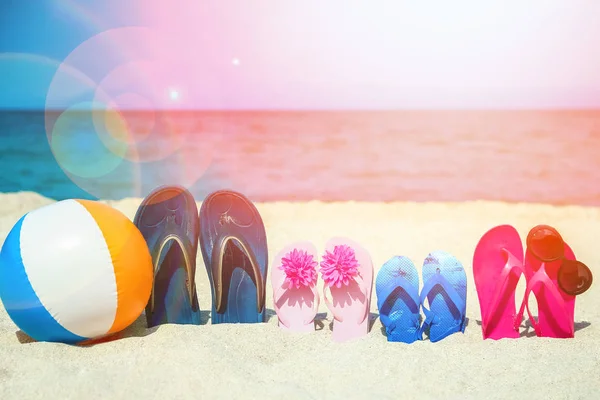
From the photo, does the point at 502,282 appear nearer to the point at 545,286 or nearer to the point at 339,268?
the point at 545,286

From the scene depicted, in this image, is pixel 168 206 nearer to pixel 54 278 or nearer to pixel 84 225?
pixel 84 225

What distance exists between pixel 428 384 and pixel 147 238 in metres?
1.57

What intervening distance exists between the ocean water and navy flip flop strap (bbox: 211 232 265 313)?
18.1 feet

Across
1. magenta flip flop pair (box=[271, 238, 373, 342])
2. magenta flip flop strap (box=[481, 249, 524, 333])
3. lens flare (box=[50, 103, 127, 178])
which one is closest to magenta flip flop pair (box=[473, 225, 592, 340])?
magenta flip flop strap (box=[481, 249, 524, 333])

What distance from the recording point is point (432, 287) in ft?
8.69

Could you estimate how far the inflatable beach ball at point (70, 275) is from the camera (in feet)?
7.77

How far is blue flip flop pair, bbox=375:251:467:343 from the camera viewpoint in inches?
101

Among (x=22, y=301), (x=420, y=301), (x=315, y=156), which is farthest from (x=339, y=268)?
(x=315, y=156)

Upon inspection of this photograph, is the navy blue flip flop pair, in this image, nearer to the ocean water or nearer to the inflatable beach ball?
the inflatable beach ball

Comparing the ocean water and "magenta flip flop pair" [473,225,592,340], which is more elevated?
the ocean water

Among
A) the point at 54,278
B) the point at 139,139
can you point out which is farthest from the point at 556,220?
the point at 139,139

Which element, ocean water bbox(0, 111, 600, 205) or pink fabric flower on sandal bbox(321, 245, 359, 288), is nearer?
pink fabric flower on sandal bbox(321, 245, 359, 288)

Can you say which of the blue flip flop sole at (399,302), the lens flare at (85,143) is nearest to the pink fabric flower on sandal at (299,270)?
the blue flip flop sole at (399,302)

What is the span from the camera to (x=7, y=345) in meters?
2.45
